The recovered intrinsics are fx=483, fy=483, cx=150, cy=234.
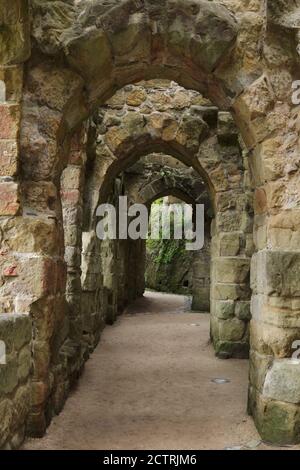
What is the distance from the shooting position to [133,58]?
139 inches

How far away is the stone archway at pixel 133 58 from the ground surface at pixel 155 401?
11.7 inches

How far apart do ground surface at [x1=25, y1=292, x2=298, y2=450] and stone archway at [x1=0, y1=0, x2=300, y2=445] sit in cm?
30

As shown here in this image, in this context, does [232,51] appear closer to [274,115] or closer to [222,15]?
[222,15]

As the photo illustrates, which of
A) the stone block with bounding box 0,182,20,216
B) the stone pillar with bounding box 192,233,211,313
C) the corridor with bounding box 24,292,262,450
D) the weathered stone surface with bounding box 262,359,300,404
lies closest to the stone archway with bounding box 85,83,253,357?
the corridor with bounding box 24,292,262,450

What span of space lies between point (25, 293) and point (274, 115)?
2.09 m

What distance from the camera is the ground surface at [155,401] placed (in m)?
3.31

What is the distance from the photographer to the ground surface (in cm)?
331

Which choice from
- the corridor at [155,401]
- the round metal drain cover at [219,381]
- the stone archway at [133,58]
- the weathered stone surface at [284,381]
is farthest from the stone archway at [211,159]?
the weathered stone surface at [284,381]

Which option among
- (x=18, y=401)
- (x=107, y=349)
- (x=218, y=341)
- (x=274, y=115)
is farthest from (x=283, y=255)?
(x=107, y=349)

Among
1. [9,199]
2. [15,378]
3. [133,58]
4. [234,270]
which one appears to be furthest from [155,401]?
[133,58]

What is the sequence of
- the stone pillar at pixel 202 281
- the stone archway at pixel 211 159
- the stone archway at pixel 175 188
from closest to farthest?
the stone archway at pixel 211 159
the stone archway at pixel 175 188
the stone pillar at pixel 202 281

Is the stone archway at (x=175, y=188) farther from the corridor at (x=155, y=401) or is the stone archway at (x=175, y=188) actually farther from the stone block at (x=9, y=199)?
the stone block at (x=9, y=199)

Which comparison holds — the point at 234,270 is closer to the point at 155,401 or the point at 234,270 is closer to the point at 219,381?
the point at 219,381

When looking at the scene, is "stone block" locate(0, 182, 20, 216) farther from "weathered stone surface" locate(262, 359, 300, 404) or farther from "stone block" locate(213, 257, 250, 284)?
"stone block" locate(213, 257, 250, 284)
